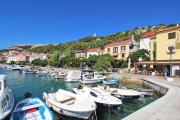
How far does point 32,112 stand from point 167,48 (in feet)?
131

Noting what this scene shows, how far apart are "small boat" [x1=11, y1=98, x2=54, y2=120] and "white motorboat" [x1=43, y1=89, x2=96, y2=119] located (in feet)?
7.49

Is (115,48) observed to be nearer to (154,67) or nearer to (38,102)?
(154,67)

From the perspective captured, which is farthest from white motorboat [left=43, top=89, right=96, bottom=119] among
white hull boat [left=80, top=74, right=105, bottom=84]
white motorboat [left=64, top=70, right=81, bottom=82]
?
white motorboat [left=64, top=70, right=81, bottom=82]

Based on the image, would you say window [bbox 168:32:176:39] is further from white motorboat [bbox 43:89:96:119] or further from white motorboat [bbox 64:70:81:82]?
white motorboat [bbox 43:89:96:119]

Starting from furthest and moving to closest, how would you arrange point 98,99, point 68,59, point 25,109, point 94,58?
point 68,59, point 94,58, point 98,99, point 25,109

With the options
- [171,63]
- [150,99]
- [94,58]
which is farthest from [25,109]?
[94,58]

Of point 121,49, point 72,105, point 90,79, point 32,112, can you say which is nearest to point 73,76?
point 90,79

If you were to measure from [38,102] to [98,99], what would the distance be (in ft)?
21.8

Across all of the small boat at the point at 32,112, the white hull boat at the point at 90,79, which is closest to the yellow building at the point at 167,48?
the white hull boat at the point at 90,79

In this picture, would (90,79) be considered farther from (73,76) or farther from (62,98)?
(62,98)

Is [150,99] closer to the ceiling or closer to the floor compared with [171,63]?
closer to the floor

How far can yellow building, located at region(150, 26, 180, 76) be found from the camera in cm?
4800

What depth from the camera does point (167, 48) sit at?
50.4 m

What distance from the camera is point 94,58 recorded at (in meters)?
84.9
